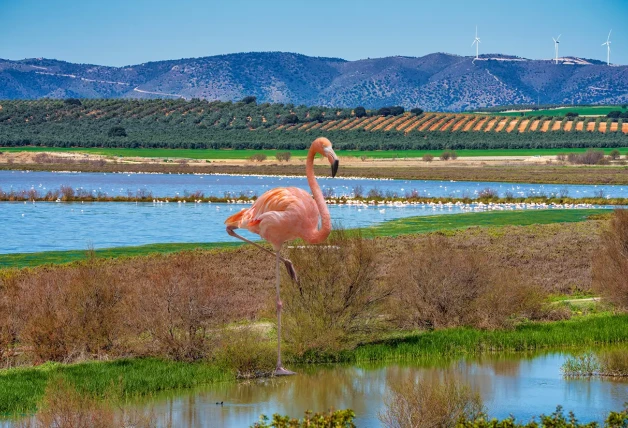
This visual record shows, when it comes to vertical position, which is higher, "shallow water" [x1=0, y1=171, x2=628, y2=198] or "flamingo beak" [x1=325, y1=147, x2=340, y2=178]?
"flamingo beak" [x1=325, y1=147, x2=340, y2=178]

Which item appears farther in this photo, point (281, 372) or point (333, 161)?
point (281, 372)

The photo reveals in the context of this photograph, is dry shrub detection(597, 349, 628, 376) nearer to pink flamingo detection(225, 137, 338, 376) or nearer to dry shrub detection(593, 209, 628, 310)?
dry shrub detection(593, 209, 628, 310)

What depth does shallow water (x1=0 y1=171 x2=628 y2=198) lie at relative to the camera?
7256 cm

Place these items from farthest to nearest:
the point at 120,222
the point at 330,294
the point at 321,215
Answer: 1. the point at 120,222
2. the point at 330,294
3. the point at 321,215

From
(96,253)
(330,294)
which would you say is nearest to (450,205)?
(96,253)

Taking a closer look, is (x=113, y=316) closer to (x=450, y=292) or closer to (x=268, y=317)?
(x=268, y=317)

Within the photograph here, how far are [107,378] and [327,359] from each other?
4476mm

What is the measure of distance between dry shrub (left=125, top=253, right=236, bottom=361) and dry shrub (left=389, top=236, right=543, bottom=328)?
433 centimetres

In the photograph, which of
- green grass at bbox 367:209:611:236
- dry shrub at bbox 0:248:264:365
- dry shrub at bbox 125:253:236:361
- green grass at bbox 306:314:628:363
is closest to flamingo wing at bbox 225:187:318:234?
dry shrub at bbox 125:253:236:361

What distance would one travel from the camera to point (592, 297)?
83.1 ft

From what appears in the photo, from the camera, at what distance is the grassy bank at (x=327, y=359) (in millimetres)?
15124

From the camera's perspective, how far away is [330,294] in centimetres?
1886

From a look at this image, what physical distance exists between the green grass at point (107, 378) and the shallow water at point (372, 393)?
1.07ft

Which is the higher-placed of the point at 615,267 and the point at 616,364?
the point at 615,267
